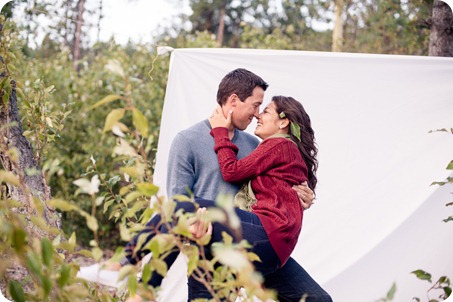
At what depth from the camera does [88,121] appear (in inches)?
255

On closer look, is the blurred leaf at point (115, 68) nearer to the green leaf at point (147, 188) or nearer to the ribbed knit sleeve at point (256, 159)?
the green leaf at point (147, 188)

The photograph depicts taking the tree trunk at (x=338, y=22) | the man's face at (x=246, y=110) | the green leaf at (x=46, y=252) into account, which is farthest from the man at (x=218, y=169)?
the tree trunk at (x=338, y=22)

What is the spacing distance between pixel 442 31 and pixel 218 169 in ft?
8.56

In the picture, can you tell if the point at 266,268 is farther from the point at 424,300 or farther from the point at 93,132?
the point at 93,132

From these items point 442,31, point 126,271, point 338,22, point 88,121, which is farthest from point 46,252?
point 338,22

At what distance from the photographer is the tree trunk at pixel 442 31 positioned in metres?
4.46

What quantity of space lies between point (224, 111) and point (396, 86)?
1344mm

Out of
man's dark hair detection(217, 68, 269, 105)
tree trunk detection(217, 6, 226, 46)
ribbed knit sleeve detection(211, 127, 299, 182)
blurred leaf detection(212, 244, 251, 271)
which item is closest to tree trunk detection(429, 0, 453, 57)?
man's dark hair detection(217, 68, 269, 105)

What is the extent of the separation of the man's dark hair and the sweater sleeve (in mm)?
291

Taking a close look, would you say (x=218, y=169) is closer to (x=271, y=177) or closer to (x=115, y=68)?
(x=271, y=177)

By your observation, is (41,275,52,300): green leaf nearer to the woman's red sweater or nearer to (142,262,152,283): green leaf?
(142,262,152,283): green leaf

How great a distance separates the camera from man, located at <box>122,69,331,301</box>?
248 cm

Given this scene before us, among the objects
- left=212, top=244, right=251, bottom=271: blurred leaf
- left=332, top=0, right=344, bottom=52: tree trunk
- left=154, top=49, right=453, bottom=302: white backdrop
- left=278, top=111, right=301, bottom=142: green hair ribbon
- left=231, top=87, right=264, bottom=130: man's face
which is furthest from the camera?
left=332, top=0, right=344, bottom=52: tree trunk

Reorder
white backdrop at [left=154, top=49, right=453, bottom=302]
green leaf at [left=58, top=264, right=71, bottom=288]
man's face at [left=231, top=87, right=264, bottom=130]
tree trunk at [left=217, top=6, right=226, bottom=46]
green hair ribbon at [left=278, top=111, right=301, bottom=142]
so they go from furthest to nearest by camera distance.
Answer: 1. tree trunk at [left=217, top=6, right=226, bottom=46]
2. white backdrop at [left=154, top=49, right=453, bottom=302]
3. man's face at [left=231, top=87, right=264, bottom=130]
4. green hair ribbon at [left=278, top=111, right=301, bottom=142]
5. green leaf at [left=58, top=264, right=71, bottom=288]
